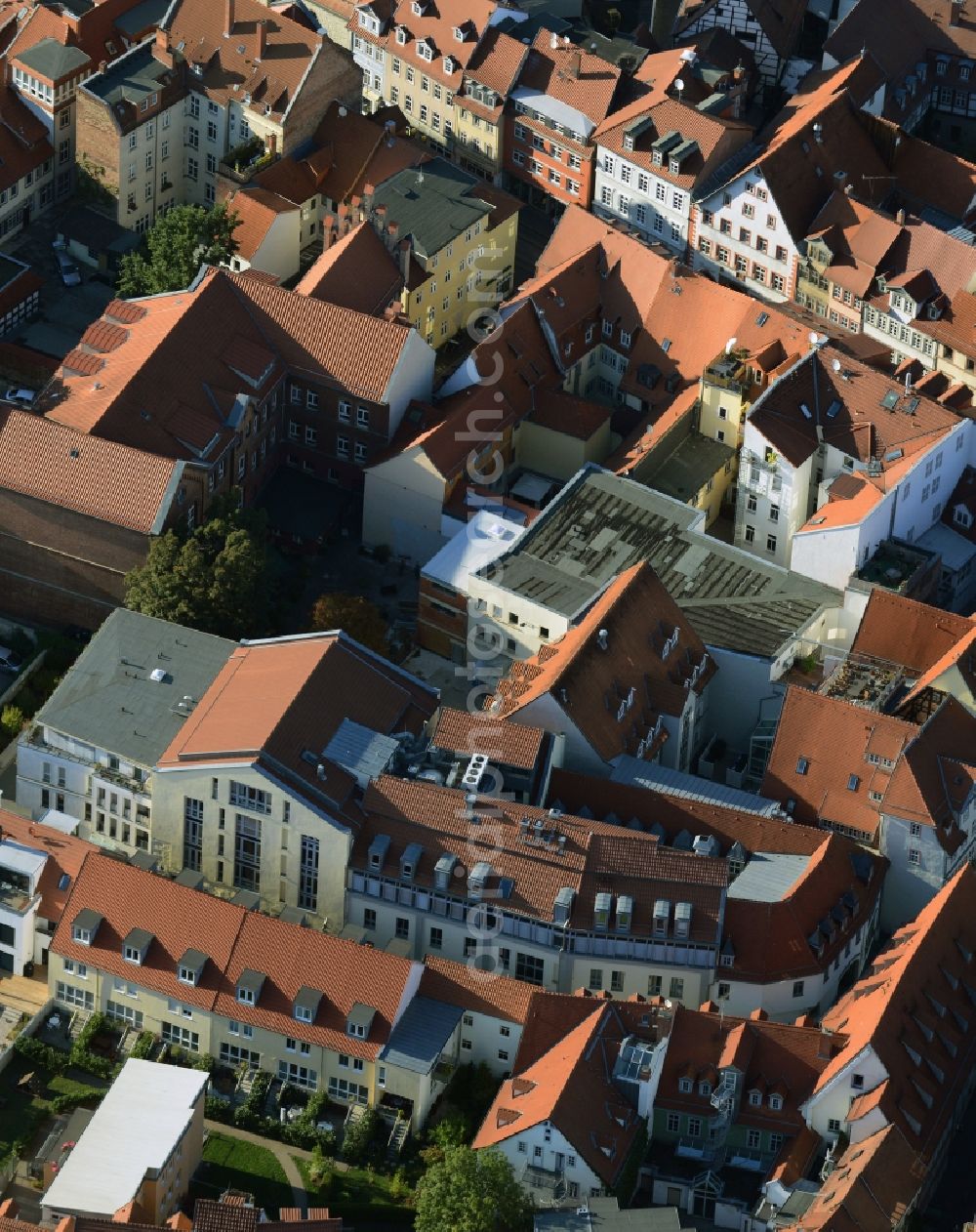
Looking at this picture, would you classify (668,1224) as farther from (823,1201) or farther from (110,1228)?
(110,1228)

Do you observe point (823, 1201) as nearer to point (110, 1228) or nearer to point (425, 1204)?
point (425, 1204)

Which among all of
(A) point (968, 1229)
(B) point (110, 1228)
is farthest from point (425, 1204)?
(A) point (968, 1229)

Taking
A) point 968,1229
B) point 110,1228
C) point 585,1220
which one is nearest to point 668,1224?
point 585,1220

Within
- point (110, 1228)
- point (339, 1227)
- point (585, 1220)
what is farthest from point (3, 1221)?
point (585, 1220)

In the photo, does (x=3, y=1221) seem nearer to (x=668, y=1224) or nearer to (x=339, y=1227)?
(x=339, y=1227)

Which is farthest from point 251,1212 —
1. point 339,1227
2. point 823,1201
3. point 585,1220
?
point 823,1201

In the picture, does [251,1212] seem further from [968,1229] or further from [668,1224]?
[968,1229]
